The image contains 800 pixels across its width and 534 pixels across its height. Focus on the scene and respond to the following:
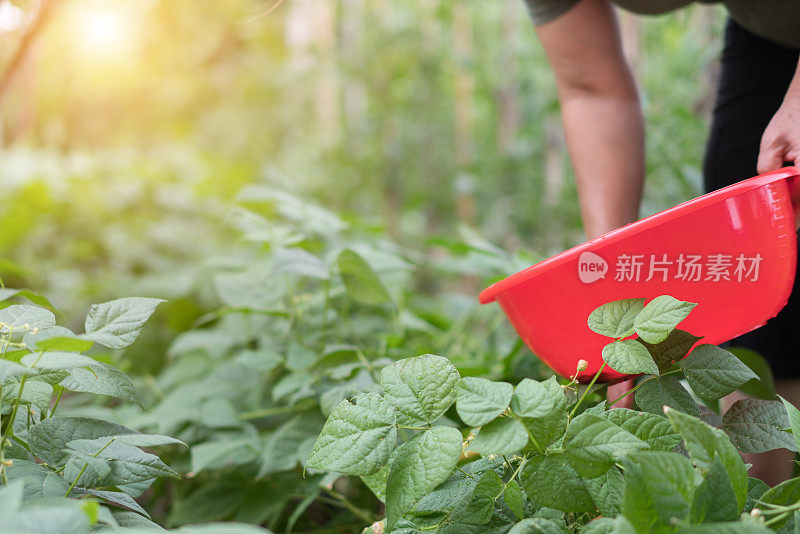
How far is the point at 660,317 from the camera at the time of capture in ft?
1.86

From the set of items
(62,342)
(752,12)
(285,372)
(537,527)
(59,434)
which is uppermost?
(752,12)

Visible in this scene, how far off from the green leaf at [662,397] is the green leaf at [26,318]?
1.97 feet

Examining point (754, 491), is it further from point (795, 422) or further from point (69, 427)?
point (69, 427)

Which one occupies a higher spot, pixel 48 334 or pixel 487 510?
pixel 48 334

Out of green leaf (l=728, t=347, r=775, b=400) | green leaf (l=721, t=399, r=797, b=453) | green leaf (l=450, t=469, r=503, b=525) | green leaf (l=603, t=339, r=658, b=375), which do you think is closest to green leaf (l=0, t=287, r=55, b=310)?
green leaf (l=450, t=469, r=503, b=525)

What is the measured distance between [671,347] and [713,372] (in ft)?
0.14

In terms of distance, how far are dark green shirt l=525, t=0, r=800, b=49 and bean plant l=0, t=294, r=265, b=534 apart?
0.77m

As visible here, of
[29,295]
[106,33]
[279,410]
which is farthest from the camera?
[106,33]

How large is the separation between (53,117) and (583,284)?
5.70m

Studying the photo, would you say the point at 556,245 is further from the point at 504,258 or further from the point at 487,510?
the point at 487,510

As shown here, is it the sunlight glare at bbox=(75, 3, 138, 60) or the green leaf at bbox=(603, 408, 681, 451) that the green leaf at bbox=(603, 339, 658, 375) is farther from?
the sunlight glare at bbox=(75, 3, 138, 60)

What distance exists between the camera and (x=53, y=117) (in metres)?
5.19

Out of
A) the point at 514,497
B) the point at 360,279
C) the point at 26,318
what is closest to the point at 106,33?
the point at 360,279

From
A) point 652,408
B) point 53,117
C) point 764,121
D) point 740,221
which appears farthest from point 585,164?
point 53,117
